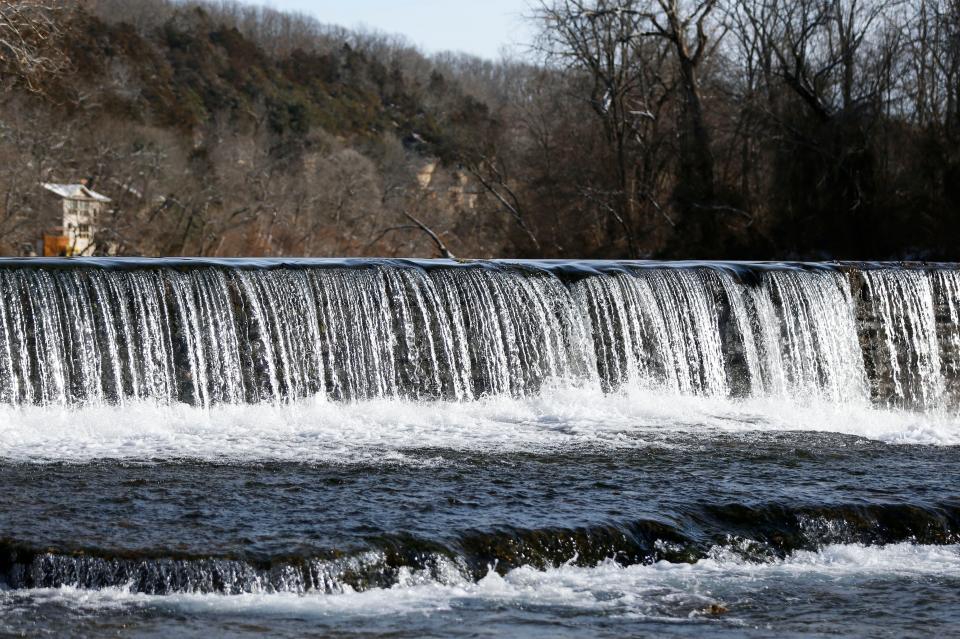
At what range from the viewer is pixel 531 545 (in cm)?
688

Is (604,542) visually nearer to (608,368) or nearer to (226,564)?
(226,564)

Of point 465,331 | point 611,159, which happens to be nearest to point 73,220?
point 611,159

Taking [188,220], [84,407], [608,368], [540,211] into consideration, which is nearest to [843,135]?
[540,211]

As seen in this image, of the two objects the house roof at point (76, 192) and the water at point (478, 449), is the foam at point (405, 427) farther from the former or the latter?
the house roof at point (76, 192)

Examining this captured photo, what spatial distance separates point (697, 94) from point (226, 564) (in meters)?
24.8

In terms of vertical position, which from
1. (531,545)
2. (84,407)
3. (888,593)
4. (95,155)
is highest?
(95,155)

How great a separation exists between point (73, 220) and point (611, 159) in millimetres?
17254

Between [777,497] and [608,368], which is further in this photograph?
[608,368]

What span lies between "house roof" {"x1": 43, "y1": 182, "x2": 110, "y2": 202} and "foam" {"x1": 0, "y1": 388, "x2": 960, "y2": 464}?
97.2 ft

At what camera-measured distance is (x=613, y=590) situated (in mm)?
6434

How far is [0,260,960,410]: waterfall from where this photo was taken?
11.8m

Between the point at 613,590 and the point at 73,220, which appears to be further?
the point at 73,220

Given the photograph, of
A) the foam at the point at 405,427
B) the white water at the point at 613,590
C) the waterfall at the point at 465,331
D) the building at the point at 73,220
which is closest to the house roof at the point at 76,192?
the building at the point at 73,220

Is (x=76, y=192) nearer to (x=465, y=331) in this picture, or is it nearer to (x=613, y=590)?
(x=465, y=331)
